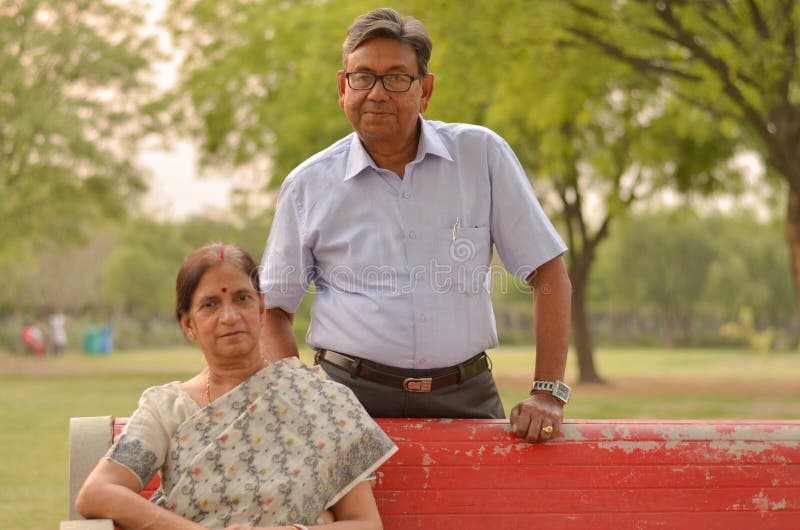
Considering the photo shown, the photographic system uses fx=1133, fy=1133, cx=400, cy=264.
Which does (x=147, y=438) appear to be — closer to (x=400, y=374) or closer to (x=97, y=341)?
(x=400, y=374)

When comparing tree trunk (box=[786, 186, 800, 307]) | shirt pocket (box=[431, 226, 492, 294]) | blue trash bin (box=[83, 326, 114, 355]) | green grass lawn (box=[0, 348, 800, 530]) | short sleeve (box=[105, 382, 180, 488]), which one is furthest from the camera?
blue trash bin (box=[83, 326, 114, 355])

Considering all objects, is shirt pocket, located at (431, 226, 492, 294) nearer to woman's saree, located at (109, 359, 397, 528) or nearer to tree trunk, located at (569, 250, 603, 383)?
woman's saree, located at (109, 359, 397, 528)

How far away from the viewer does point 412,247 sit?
148 inches

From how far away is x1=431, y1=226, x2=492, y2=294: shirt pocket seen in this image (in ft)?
12.3

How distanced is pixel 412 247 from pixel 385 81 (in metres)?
0.55

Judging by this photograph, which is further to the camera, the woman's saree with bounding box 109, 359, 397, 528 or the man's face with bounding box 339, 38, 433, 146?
the man's face with bounding box 339, 38, 433, 146

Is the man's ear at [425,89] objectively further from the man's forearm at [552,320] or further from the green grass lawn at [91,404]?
the green grass lawn at [91,404]

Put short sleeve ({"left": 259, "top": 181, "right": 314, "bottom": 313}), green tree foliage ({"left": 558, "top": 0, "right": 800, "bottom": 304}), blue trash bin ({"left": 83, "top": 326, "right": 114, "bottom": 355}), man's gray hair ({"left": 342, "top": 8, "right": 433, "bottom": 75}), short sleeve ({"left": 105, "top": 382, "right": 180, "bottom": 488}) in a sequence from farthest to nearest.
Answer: blue trash bin ({"left": 83, "top": 326, "right": 114, "bottom": 355}), green tree foliage ({"left": 558, "top": 0, "right": 800, "bottom": 304}), short sleeve ({"left": 259, "top": 181, "right": 314, "bottom": 313}), man's gray hair ({"left": 342, "top": 8, "right": 433, "bottom": 75}), short sleeve ({"left": 105, "top": 382, "right": 180, "bottom": 488})

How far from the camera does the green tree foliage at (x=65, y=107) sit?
2981cm

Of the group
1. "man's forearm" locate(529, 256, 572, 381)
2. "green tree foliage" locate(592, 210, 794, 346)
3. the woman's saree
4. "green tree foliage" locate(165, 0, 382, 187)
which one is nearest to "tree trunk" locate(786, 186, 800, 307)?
"green tree foliage" locate(165, 0, 382, 187)

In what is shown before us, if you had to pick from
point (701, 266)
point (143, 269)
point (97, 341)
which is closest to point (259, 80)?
point (97, 341)

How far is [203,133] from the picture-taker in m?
28.6

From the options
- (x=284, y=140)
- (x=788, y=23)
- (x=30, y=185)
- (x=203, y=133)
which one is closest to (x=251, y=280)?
(x=788, y=23)

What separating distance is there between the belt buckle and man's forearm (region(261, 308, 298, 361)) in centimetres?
40
